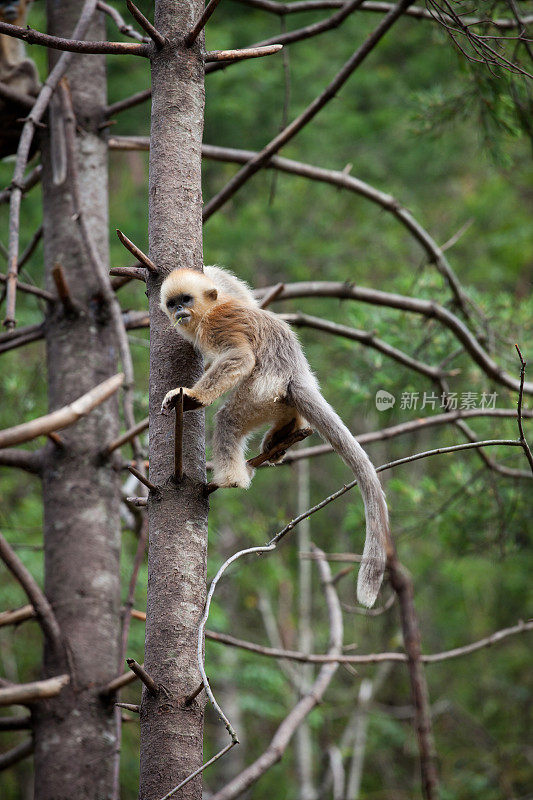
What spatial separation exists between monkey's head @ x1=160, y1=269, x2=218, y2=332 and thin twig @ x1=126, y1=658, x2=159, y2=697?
35.3 inches

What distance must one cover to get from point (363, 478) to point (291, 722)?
1.28m

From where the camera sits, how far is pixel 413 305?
339cm

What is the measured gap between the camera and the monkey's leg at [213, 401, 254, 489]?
224 centimetres

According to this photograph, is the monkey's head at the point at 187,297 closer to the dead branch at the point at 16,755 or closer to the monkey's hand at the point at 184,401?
the monkey's hand at the point at 184,401

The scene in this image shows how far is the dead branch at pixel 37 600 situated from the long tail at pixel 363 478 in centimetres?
103

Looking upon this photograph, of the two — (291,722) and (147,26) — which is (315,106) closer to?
(147,26)

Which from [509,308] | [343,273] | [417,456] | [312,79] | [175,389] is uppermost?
[312,79]

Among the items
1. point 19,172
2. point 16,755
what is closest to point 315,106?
point 19,172

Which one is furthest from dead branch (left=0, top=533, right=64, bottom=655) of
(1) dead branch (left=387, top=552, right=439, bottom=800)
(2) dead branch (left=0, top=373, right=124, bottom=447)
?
(1) dead branch (left=387, top=552, right=439, bottom=800)

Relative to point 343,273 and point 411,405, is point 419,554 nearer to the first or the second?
point 343,273

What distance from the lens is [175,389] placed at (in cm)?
187

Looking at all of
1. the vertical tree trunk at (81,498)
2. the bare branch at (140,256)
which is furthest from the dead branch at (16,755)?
the bare branch at (140,256)

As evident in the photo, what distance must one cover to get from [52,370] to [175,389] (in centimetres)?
152

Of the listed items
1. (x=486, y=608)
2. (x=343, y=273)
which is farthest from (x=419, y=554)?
(x=343, y=273)
